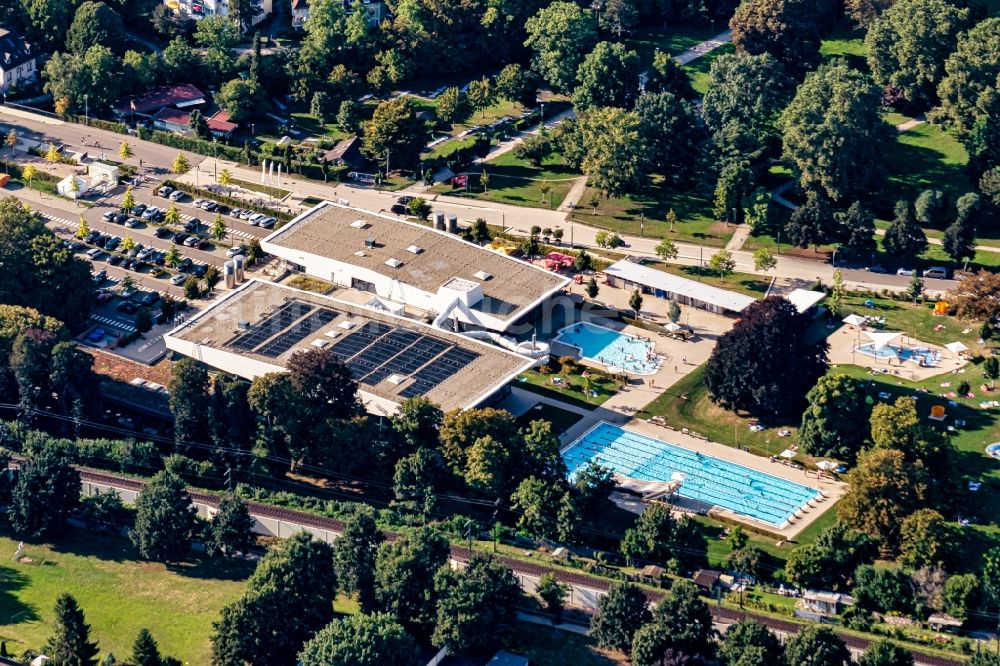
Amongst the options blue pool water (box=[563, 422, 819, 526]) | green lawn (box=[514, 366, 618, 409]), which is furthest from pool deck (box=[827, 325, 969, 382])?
green lawn (box=[514, 366, 618, 409])

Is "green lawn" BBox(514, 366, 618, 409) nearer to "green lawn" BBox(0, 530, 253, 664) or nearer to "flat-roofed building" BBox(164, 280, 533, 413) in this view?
"flat-roofed building" BBox(164, 280, 533, 413)

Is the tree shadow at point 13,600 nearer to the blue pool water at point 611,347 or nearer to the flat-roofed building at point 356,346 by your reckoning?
the flat-roofed building at point 356,346

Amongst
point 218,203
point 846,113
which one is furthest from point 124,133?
point 846,113

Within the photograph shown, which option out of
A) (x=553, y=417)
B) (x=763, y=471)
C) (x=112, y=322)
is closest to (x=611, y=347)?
(x=553, y=417)

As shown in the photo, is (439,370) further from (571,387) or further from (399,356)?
(571,387)

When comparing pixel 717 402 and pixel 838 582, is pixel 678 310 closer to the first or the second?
pixel 717 402

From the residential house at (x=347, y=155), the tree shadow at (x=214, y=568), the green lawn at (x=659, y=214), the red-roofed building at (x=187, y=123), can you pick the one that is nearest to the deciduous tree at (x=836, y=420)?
the green lawn at (x=659, y=214)

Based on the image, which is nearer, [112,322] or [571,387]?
[571,387]

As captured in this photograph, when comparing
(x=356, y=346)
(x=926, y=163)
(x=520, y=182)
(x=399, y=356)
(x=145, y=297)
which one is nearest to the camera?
(x=399, y=356)
